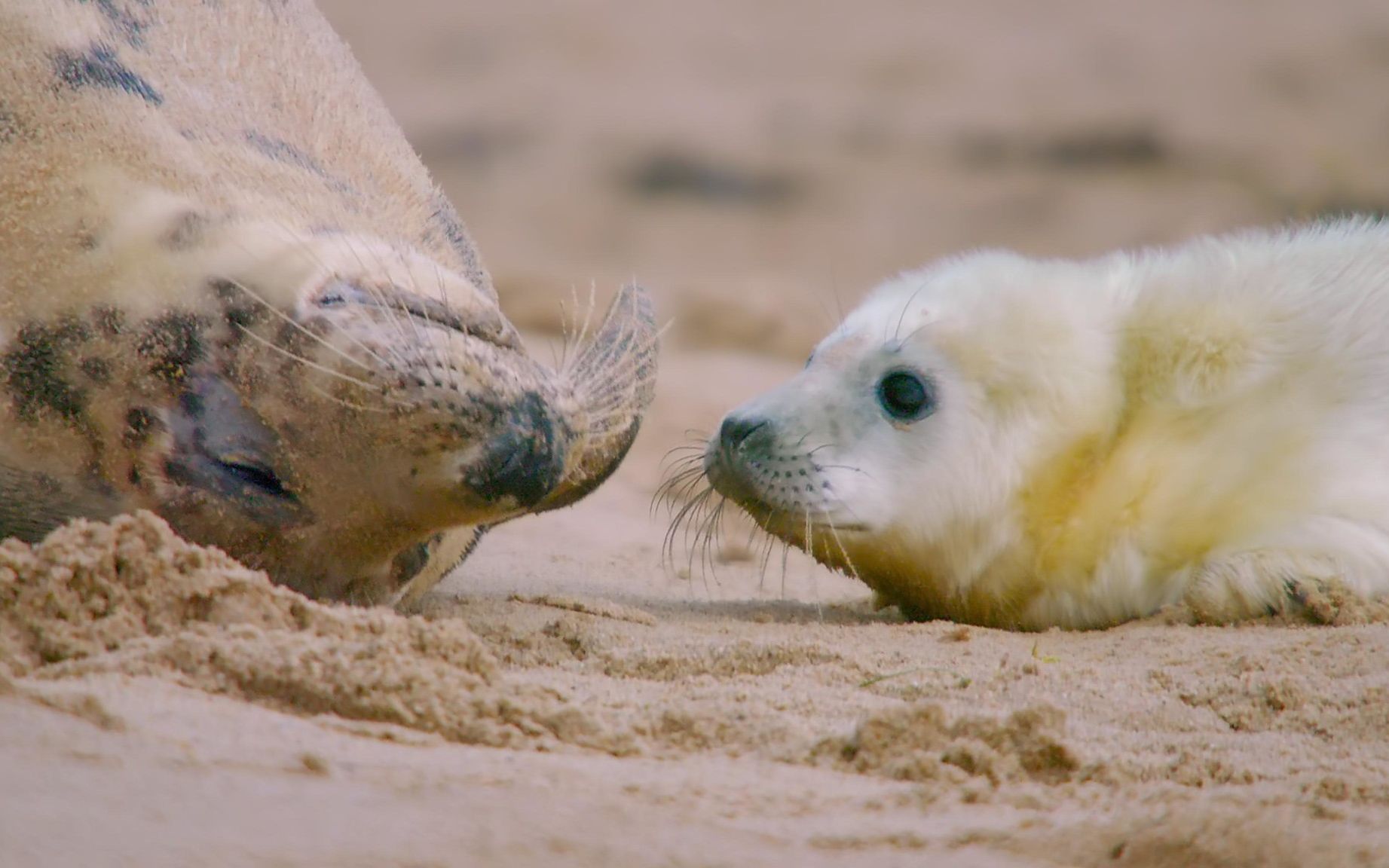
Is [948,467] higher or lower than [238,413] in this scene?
higher

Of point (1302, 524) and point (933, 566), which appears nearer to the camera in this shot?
point (1302, 524)

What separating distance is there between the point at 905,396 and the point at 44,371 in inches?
72.5

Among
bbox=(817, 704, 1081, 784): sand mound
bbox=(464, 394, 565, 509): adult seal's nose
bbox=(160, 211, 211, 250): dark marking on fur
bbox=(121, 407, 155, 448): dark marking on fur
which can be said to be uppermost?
bbox=(160, 211, 211, 250): dark marking on fur

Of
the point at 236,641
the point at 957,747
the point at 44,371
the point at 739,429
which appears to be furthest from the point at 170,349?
the point at 957,747

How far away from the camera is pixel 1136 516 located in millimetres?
3686

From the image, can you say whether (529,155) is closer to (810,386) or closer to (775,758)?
(810,386)

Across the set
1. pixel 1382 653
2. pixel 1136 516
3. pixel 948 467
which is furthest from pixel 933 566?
pixel 1382 653

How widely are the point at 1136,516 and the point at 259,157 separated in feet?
6.45

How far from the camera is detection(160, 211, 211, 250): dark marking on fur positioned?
9.69ft

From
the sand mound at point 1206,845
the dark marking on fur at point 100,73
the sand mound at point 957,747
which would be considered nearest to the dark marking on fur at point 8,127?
the dark marking on fur at point 100,73

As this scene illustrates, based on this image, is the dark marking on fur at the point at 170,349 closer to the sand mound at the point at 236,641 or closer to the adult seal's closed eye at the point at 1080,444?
the sand mound at the point at 236,641

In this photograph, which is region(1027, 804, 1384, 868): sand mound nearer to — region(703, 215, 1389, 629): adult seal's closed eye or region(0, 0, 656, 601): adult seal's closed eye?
region(0, 0, 656, 601): adult seal's closed eye

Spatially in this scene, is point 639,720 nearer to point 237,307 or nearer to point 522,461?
point 522,461

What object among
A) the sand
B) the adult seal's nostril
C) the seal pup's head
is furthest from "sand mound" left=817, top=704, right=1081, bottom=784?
the adult seal's nostril
